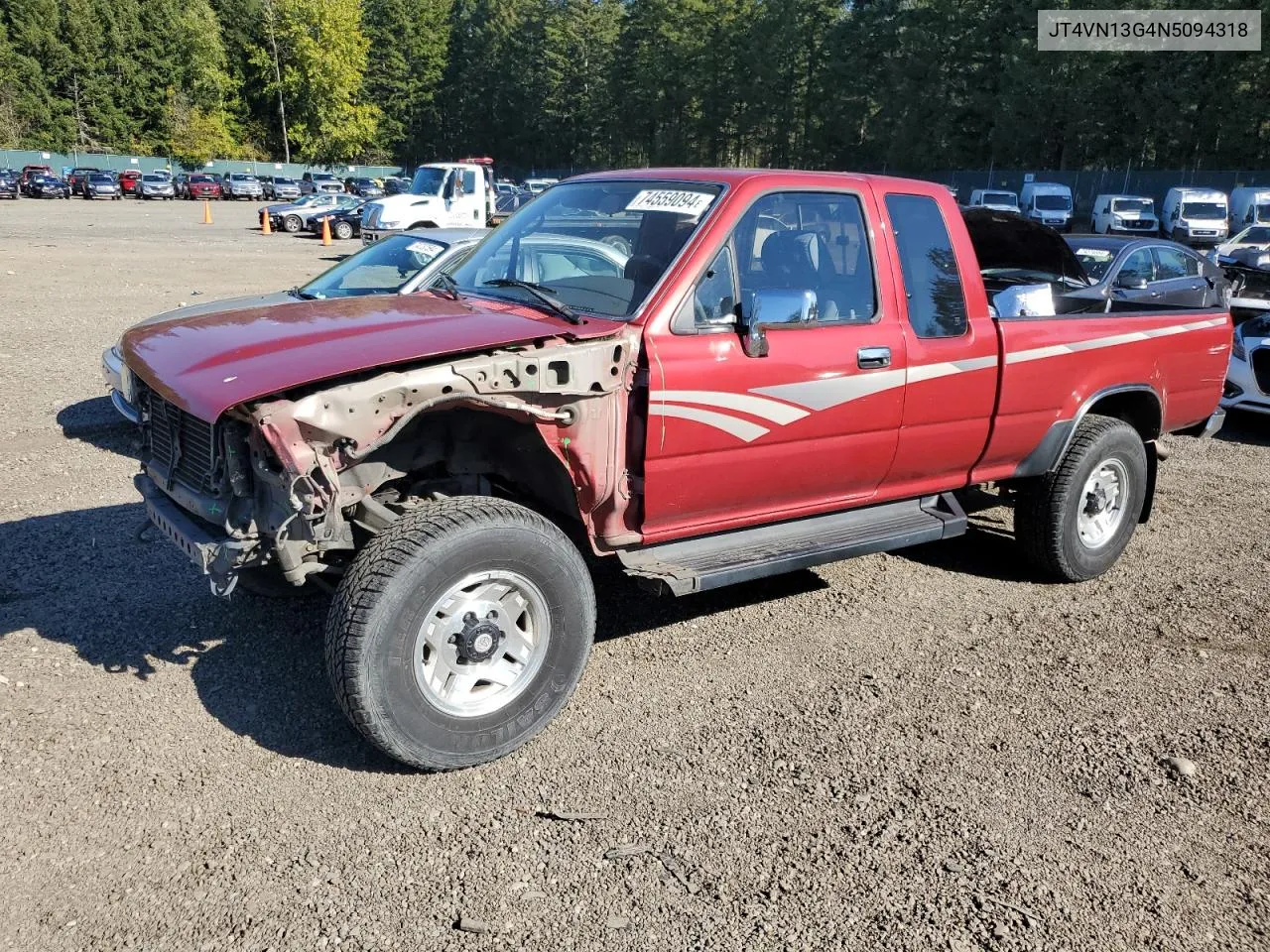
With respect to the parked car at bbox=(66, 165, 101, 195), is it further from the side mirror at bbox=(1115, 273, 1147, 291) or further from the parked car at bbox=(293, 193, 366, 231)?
the side mirror at bbox=(1115, 273, 1147, 291)

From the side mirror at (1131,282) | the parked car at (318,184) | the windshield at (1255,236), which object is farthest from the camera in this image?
the parked car at (318,184)

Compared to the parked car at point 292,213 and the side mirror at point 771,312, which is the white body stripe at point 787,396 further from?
the parked car at point 292,213

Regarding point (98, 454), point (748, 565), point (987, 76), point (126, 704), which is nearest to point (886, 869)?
point (748, 565)

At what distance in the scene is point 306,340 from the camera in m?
3.54

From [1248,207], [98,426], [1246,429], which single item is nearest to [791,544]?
[98,426]

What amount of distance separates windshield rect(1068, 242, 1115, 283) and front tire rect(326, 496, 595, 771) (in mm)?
8822

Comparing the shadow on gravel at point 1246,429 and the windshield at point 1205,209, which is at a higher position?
the windshield at point 1205,209

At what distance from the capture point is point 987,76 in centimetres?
5859

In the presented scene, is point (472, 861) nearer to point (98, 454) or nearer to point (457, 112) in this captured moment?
point (98, 454)

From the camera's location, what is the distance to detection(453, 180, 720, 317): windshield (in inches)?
160

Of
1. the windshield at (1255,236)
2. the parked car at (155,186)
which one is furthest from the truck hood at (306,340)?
the parked car at (155,186)

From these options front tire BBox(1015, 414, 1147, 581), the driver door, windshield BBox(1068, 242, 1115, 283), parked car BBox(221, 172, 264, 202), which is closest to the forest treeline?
parked car BBox(221, 172, 264, 202)

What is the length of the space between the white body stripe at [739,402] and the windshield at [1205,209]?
36.0 m

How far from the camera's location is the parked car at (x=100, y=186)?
52.7 metres
